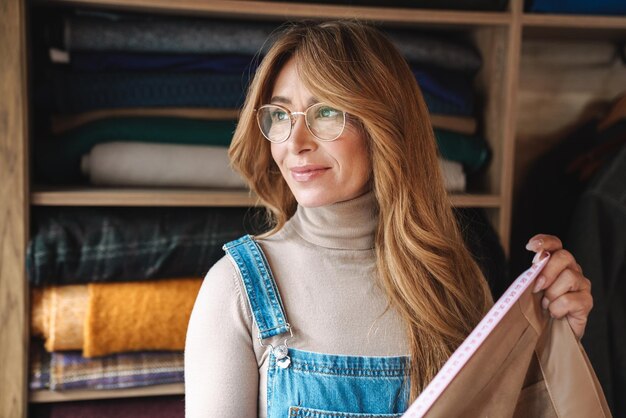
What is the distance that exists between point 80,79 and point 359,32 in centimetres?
70

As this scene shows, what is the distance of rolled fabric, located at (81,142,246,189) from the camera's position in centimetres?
162

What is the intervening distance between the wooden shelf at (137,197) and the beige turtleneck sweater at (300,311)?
0.36m

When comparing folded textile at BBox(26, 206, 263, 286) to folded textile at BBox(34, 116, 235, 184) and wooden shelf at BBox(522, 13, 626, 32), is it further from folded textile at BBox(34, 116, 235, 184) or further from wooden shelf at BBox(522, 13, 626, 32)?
wooden shelf at BBox(522, 13, 626, 32)

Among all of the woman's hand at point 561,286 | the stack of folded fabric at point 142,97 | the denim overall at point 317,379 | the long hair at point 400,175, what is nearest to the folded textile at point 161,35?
the stack of folded fabric at point 142,97

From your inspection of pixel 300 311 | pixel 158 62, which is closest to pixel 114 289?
pixel 158 62

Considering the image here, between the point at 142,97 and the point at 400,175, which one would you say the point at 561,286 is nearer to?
the point at 400,175

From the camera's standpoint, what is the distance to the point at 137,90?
63.4 inches

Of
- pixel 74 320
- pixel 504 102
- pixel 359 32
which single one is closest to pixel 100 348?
pixel 74 320

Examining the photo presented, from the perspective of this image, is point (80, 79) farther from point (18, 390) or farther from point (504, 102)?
point (504, 102)

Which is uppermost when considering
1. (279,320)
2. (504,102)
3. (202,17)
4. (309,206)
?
(202,17)

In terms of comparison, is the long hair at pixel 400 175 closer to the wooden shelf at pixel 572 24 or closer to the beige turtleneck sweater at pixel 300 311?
the beige turtleneck sweater at pixel 300 311

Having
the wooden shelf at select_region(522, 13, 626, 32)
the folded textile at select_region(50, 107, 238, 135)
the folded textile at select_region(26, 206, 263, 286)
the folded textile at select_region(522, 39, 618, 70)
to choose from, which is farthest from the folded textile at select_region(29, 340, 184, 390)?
the folded textile at select_region(522, 39, 618, 70)

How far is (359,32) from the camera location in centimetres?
117

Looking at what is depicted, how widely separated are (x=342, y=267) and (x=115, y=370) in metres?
0.69
